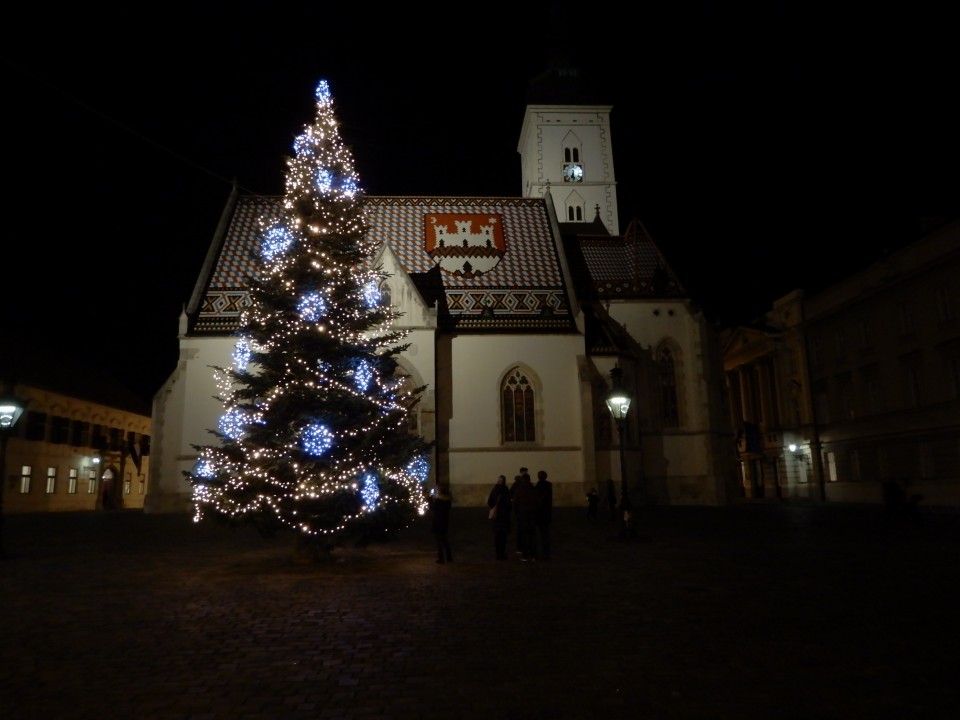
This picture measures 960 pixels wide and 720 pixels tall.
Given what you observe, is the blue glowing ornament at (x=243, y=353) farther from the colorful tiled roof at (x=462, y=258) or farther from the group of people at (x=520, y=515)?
the colorful tiled roof at (x=462, y=258)

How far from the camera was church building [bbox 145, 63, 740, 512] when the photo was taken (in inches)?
1283

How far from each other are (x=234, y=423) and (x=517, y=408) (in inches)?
789

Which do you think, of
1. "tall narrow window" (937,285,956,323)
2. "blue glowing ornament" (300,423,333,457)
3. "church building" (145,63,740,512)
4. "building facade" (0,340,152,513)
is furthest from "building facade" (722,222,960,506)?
"building facade" (0,340,152,513)

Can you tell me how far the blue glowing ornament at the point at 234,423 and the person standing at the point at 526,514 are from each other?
566 centimetres

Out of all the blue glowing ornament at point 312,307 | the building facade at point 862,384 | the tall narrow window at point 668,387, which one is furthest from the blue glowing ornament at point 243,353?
the tall narrow window at point 668,387

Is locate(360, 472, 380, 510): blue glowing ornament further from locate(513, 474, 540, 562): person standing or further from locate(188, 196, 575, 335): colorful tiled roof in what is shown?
locate(188, 196, 575, 335): colorful tiled roof

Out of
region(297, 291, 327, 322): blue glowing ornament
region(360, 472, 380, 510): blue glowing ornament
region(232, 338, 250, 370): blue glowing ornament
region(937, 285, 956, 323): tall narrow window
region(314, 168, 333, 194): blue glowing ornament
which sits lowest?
region(360, 472, 380, 510): blue glowing ornament

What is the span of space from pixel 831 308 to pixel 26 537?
38605 millimetres

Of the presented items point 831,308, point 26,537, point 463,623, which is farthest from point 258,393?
point 831,308

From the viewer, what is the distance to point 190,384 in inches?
1273

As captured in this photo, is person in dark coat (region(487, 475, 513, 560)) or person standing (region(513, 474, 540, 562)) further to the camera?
person in dark coat (region(487, 475, 513, 560))

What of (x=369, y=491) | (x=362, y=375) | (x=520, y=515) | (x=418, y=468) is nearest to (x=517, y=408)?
(x=418, y=468)

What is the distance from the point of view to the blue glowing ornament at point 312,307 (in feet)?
50.2

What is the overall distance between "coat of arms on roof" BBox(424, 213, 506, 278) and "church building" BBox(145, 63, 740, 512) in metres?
0.08
